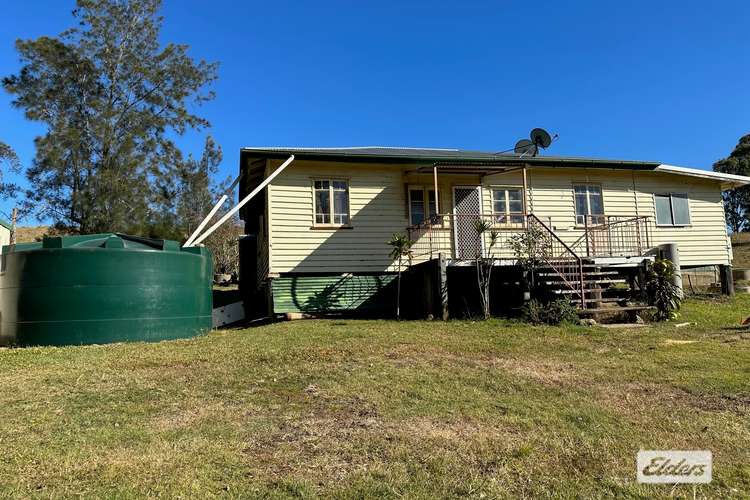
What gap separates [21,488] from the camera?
11.1ft

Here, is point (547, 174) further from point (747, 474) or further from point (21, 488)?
point (21, 488)

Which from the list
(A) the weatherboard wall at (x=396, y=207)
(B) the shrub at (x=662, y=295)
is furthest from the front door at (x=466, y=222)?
(B) the shrub at (x=662, y=295)

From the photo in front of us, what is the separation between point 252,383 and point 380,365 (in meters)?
1.73

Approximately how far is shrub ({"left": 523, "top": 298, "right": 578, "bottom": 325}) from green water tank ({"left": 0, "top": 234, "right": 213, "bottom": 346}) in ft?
22.7

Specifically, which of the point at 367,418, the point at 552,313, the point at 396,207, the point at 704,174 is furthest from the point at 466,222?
the point at 367,418

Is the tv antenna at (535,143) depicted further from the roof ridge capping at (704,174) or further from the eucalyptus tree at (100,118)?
the eucalyptus tree at (100,118)

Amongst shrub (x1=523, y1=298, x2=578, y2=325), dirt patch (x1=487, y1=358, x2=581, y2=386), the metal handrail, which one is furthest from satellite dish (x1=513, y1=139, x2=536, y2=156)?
dirt patch (x1=487, y1=358, x2=581, y2=386)

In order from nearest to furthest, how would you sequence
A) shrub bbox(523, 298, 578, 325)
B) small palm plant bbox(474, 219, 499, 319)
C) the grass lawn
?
the grass lawn, shrub bbox(523, 298, 578, 325), small palm plant bbox(474, 219, 499, 319)

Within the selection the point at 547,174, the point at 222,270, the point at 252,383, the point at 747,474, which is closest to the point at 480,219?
the point at 547,174

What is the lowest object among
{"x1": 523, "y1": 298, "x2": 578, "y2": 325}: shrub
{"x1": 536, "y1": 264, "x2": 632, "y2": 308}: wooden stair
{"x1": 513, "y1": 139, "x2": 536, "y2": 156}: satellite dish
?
{"x1": 523, "y1": 298, "x2": 578, "y2": 325}: shrub

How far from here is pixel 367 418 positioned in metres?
4.90

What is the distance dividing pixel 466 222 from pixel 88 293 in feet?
31.6

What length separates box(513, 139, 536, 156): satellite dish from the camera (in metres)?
17.5

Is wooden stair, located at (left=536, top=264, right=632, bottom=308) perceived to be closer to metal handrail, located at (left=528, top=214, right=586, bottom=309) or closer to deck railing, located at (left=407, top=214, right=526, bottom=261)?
metal handrail, located at (left=528, top=214, right=586, bottom=309)
